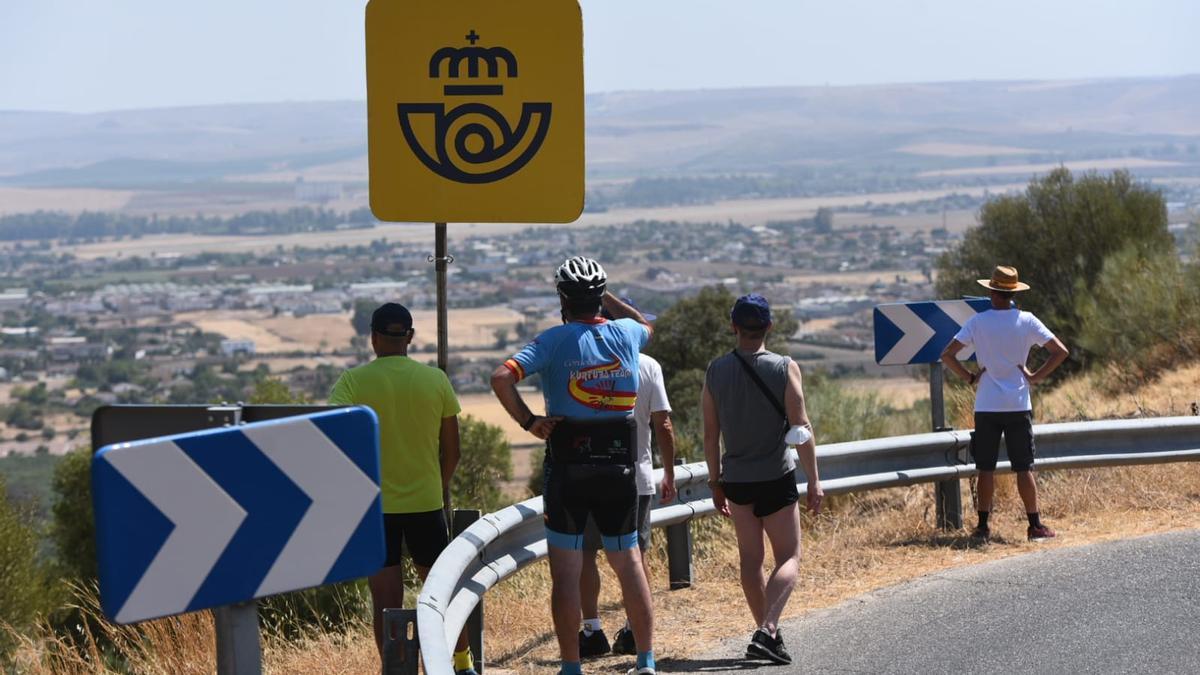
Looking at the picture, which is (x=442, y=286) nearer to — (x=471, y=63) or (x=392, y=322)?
(x=392, y=322)

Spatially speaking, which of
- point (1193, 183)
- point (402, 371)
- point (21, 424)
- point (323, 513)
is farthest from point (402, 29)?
point (1193, 183)

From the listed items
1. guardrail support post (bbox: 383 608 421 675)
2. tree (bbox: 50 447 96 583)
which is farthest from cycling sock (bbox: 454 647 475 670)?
tree (bbox: 50 447 96 583)

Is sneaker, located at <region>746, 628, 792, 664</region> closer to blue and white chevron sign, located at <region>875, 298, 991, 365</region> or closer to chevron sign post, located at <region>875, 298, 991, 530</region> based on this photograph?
chevron sign post, located at <region>875, 298, 991, 530</region>

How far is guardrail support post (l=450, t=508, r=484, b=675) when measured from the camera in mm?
6605

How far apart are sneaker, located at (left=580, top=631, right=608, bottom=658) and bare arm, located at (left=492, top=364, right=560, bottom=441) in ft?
4.51

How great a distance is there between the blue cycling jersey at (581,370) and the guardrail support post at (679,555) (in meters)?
2.25

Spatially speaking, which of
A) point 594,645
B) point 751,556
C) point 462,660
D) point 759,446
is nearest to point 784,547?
point 751,556

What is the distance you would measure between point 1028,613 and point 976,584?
2.18ft

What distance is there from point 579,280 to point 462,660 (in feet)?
5.19

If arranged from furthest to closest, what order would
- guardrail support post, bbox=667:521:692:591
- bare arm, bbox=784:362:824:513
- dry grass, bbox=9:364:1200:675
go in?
guardrail support post, bbox=667:521:692:591 < dry grass, bbox=9:364:1200:675 < bare arm, bbox=784:362:824:513

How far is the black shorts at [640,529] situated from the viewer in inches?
273

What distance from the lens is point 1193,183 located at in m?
191

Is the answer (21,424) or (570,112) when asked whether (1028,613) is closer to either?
(570,112)

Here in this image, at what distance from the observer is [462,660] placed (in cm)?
628
